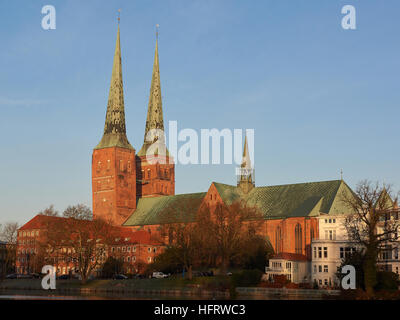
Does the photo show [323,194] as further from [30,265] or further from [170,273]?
[30,265]

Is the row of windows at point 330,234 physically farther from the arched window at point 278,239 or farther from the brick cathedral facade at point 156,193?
the arched window at point 278,239

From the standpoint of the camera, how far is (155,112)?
6491 inches

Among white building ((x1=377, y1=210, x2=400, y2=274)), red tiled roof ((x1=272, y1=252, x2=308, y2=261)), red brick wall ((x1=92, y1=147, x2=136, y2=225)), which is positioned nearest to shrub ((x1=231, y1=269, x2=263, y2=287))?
red tiled roof ((x1=272, y1=252, x2=308, y2=261))

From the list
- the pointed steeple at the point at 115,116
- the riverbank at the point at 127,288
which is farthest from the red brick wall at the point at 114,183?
the riverbank at the point at 127,288

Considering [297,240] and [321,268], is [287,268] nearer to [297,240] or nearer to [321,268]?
[321,268]

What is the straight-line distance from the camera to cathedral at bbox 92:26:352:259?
11962 cm

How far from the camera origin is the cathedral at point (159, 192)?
392 ft

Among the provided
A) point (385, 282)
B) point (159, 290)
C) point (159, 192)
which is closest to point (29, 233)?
point (159, 192)

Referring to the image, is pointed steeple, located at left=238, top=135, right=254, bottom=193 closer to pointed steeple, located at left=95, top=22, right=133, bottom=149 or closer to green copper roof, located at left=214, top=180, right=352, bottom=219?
green copper roof, located at left=214, top=180, right=352, bottom=219

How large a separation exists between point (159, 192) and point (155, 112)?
19965 mm

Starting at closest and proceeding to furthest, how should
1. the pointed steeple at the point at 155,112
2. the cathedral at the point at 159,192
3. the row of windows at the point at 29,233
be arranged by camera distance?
the cathedral at the point at 159,192, the row of windows at the point at 29,233, the pointed steeple at the point at 155,112

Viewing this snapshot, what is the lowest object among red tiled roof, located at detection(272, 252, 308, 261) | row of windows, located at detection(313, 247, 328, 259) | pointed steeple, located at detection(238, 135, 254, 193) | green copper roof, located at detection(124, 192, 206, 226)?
red tiled roof, located at detection(272, 252, 308, 261)

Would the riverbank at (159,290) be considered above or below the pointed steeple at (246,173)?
below
